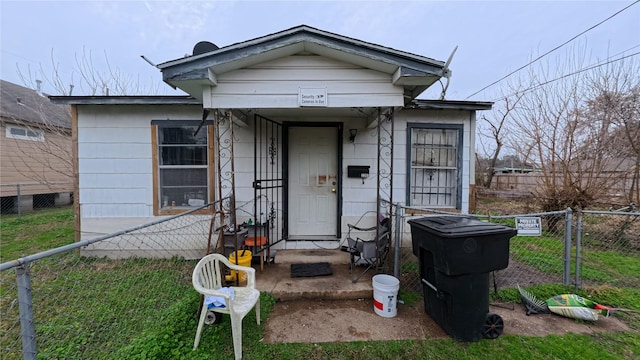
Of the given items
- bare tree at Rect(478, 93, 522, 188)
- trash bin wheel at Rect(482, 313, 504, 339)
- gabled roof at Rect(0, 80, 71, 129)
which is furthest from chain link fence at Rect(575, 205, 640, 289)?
gabled roof at Rect(0, 80, 71, 129)

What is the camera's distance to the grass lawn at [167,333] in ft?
7.03

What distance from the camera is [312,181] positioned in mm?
4402

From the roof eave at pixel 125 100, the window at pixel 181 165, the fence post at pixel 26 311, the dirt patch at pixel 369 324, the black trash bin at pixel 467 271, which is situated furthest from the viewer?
the window at pixel 181 165

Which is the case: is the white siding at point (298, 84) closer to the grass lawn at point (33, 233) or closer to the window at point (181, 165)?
the window at point (181, 165)

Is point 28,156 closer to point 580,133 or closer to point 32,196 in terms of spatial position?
point 32,196

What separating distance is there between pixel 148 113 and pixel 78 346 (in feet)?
11.4

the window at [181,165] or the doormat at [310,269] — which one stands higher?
the window at [181,165]

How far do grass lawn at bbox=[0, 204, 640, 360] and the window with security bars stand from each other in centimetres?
138

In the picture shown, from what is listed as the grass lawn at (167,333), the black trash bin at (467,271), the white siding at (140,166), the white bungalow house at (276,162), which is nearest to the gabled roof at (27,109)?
the white siding at (140,166)

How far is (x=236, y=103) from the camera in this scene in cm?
288

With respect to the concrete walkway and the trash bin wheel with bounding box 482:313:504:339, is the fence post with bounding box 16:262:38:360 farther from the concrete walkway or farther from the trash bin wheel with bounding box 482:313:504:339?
the trash bin wheel with bounding box 482:313:504:339

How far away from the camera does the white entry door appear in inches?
172

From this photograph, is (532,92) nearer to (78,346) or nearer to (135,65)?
(78,346)

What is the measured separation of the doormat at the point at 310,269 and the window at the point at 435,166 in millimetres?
2023
